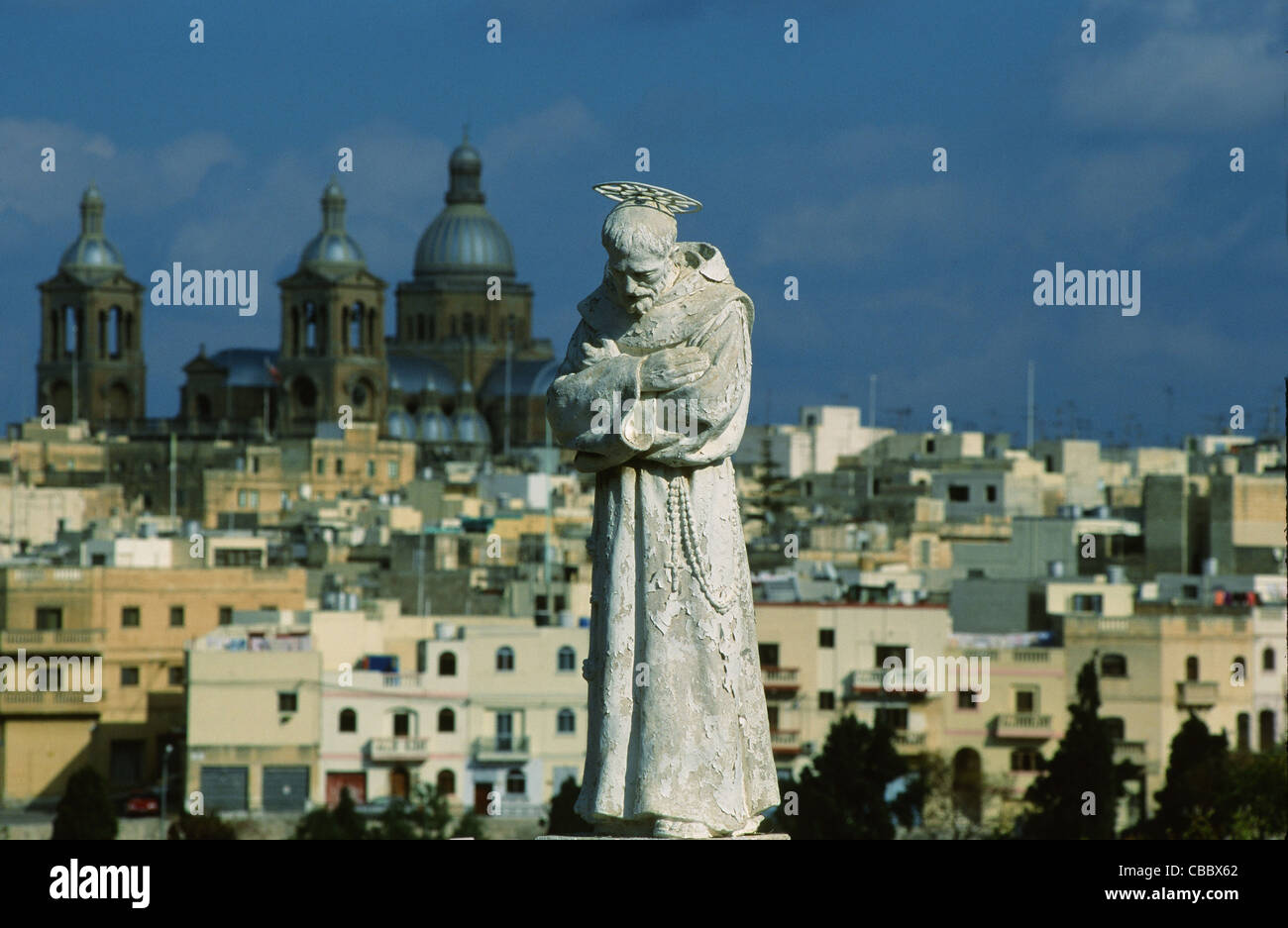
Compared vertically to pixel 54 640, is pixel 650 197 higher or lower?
higher

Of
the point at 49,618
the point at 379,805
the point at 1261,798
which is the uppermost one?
the point at 49,618

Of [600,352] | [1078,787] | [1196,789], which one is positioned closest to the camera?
[600,352]

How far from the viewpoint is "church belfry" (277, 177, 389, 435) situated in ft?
423

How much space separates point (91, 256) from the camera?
5364 inches

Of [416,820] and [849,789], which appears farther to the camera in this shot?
[416,820]

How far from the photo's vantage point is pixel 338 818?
3784 centimetres

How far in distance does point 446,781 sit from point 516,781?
1084 mm

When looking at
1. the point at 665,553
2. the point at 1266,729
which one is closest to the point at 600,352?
the point at 665,553

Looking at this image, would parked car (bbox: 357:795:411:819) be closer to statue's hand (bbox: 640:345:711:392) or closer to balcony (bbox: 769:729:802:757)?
balcony (bbox: 769:729:802:757)

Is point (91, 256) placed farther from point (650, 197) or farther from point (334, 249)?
point (650, 197)

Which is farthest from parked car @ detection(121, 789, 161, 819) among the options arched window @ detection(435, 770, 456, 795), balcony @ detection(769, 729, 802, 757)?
balcony @ detection(769, 729, 802, 757)

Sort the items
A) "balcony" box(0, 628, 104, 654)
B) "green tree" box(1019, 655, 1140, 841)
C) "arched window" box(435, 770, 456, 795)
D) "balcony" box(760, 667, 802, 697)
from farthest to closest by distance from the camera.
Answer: "balcony" box(0, 628, 104, 654), "arched window" box(435, 770, 456, 795), "balcony" box(760, 667, 802, 697), "green tree" box(1019, 655, 1140, 841)

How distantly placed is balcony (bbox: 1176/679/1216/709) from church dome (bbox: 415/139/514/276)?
320 ft
